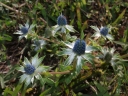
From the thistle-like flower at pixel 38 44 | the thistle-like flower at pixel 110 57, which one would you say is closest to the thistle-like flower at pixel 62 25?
the thistle-like flower at pixel 38 44

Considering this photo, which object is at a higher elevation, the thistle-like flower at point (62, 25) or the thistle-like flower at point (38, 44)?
the thistle-like flower at point (62, 25)

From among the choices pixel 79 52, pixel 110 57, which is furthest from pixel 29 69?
pixel 110 57

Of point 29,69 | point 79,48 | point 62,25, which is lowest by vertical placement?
point 29,69

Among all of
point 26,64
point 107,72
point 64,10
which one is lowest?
point 107,72

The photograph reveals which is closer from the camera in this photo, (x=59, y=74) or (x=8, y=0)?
(x=59, y=74)

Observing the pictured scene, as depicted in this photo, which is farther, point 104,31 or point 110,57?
point 104,31

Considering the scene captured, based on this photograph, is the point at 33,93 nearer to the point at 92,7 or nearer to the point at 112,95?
the point at 112,95

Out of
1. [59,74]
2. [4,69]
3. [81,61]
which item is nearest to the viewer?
[81,61]

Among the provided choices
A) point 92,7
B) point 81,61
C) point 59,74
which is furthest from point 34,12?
point 81,61

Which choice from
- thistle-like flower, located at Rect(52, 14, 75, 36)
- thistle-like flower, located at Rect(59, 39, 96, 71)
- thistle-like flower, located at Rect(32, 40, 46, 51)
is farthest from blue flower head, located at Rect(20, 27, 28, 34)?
thistle-like flower, located at Rect(59, 39, 96, 71)

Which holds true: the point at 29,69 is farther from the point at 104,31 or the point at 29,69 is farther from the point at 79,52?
the point at 104,31

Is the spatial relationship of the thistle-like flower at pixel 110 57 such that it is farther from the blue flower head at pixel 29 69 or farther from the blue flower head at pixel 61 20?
the blue flower head at pixel 29 69
